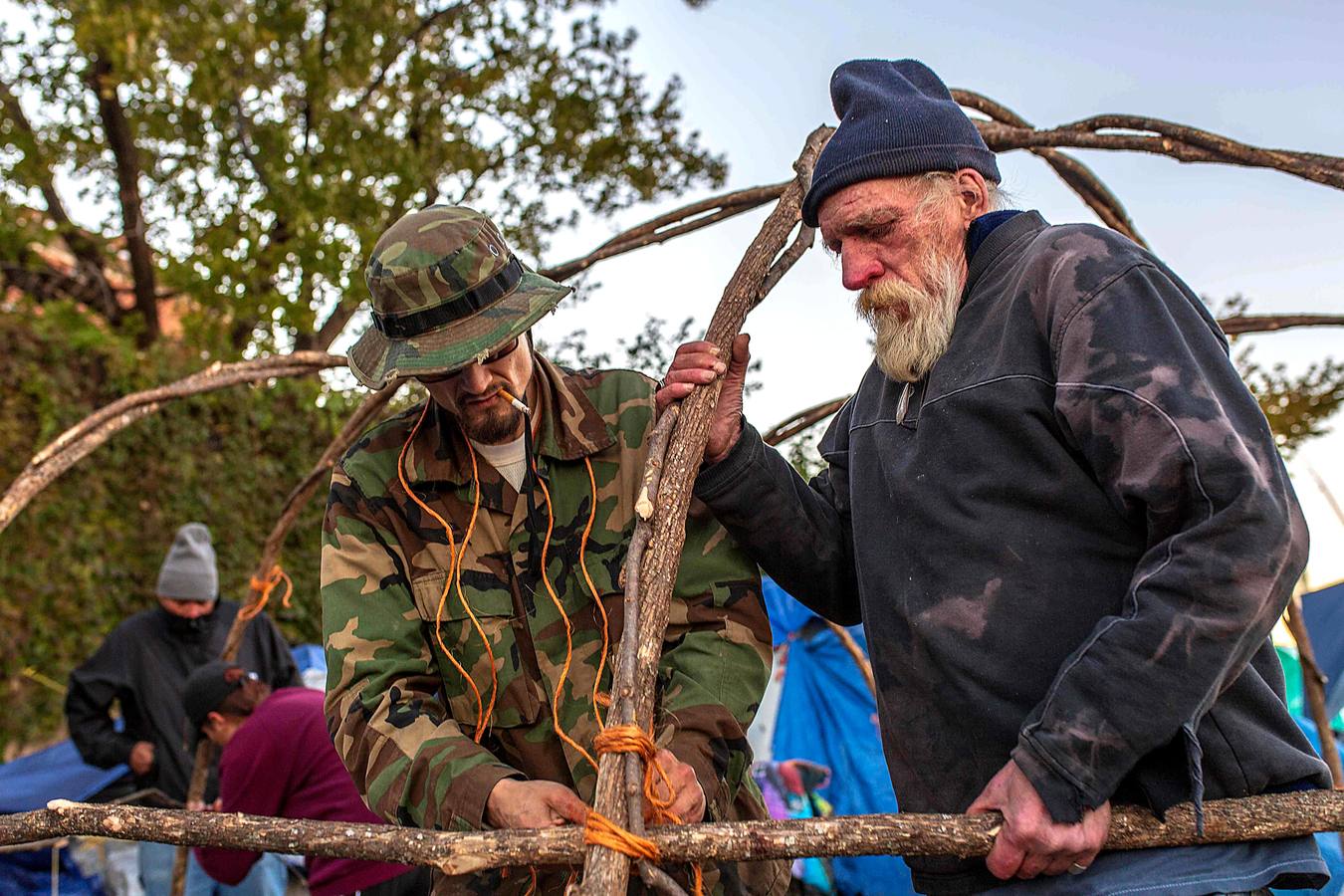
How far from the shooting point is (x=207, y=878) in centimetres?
507

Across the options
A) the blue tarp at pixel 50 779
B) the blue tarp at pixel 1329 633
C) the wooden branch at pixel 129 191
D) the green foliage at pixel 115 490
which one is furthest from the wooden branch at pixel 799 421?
the wooden branch at pixel 129 191

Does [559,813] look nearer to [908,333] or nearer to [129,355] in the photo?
[908,333]

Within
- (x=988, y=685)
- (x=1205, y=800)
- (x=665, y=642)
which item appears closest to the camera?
(x=1205, y=800)

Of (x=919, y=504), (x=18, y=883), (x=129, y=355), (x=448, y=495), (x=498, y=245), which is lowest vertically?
(x=18, y=883)

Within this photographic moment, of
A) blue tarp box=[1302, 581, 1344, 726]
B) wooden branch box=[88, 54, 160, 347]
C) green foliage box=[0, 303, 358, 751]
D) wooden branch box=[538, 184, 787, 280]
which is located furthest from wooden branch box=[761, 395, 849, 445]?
wooden branch box=[88, 54, 160, 347]

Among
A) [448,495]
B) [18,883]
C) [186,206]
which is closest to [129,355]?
[186,206]

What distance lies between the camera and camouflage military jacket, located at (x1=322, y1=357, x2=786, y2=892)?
2.28 metres

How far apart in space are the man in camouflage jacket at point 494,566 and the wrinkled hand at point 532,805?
190mm

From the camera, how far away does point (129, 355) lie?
7.90m

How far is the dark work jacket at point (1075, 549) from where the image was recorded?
5.23 ft

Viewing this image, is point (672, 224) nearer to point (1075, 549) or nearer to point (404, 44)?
point (1075, 549)

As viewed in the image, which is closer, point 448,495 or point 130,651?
point 448,495

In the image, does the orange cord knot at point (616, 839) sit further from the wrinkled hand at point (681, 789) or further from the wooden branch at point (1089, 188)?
the wooden branch at point (1089, 188)

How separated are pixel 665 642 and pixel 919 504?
2.27 feet
